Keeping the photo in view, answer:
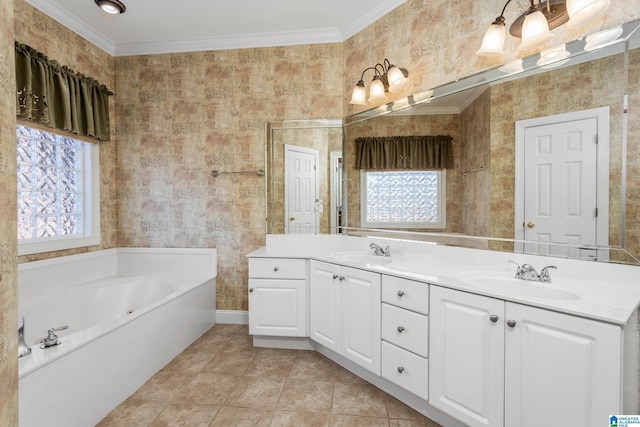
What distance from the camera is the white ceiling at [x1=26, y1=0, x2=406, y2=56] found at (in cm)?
245

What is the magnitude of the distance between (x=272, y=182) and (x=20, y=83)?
183cm

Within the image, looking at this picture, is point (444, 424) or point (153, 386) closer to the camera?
point (444, 424)

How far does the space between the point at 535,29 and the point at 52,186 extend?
3.42m

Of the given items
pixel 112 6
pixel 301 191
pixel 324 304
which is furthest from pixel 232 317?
pixel 112 6

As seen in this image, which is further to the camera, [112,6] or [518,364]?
[112,6]

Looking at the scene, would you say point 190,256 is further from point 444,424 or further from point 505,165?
point 505,165

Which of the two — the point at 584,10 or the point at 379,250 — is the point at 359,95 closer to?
the point at 379,250

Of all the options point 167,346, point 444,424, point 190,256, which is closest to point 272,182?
point 190,256

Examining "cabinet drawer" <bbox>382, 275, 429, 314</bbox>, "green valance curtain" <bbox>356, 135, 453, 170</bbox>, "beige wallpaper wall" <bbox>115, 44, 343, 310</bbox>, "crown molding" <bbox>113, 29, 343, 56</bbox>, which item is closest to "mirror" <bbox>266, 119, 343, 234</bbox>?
"beige wallpaper wall" <bbox>115, 44, 343, 310</bbox>

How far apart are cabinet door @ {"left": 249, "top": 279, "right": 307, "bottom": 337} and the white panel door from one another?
0.57 metres

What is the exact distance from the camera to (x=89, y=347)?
162 cm

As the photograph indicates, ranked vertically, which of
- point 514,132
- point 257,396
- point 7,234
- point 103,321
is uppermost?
point 514,132

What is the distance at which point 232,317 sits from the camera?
9.96 feet

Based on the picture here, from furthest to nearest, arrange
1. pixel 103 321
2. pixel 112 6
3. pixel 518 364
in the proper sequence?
pixel 103 321 < pixel 112 6 < pixel 518 364
